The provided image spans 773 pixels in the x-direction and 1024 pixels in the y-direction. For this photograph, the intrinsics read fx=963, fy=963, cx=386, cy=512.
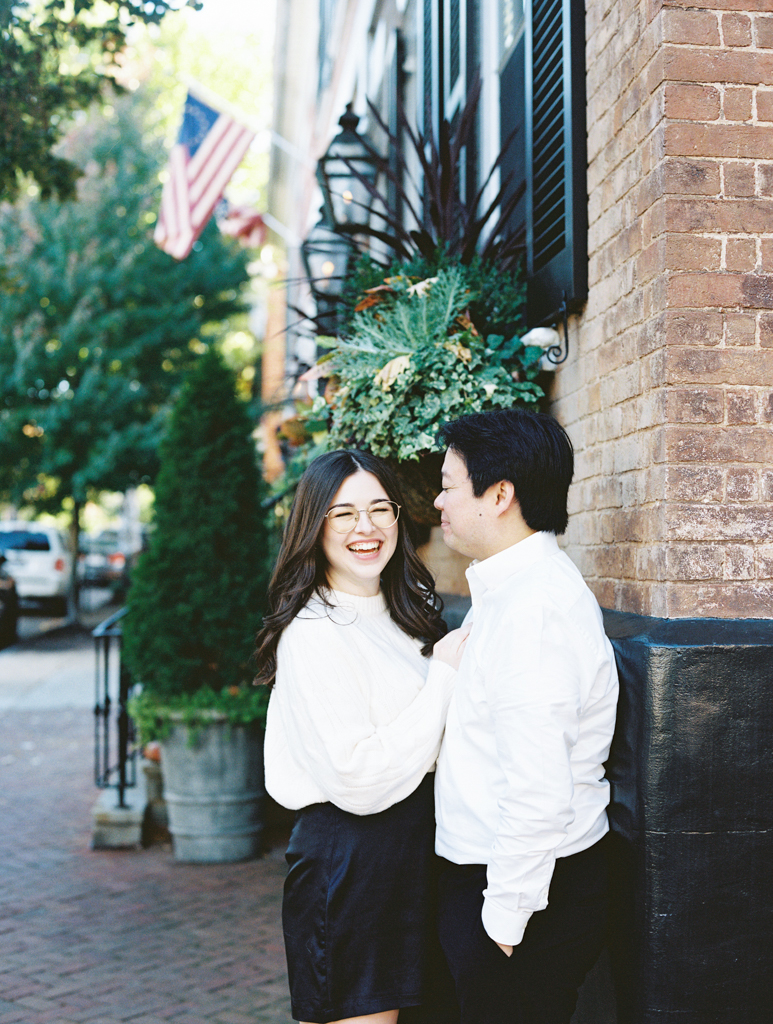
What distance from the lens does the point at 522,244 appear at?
356cm

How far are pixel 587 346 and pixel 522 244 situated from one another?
0.78 metres

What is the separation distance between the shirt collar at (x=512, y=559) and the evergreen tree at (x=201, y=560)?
3.19m

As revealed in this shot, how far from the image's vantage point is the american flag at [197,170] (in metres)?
10.0

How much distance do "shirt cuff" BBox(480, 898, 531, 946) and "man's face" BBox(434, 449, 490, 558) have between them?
2.59 ft

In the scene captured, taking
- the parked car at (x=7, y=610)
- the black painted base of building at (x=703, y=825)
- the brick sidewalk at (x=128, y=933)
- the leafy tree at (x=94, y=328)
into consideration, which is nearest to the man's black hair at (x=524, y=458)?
the black painted base of building at (x=703, y=825)

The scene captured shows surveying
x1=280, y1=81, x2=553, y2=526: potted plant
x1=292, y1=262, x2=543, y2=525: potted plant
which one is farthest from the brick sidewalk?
x1=292, y1=262, x2=543, y2=525: potted plant

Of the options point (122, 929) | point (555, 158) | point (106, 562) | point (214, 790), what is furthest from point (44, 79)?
point (106, 562)

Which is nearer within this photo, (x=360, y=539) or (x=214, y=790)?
(x=360, y=539)

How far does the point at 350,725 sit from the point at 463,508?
0.58 metres

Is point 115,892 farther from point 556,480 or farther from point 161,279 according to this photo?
point 161,279

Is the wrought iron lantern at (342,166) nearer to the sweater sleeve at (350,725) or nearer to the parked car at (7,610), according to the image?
the sweater sleeve at (350,725)

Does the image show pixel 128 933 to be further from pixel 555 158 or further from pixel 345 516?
pixel 555 158

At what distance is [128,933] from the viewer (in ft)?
14.4

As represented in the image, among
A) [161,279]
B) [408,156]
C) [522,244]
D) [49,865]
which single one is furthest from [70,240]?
[522,244]
